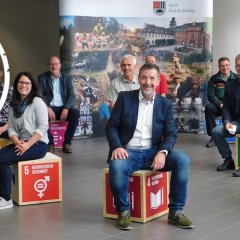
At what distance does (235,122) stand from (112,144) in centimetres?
247

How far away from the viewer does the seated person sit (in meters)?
4.69

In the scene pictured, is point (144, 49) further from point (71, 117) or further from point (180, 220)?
point (180, 220)

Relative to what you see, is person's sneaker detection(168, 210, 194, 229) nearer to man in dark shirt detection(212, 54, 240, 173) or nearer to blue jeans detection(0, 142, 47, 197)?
blue jeans detection(0, 142, 47, 197)

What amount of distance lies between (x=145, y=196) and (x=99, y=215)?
0.49 meters

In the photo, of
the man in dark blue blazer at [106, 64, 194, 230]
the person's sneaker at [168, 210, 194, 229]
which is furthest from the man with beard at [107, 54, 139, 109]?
the person's sneaker at [168, 210, 194, 229]

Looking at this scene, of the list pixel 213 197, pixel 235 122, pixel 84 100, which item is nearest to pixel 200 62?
pixel 84 100

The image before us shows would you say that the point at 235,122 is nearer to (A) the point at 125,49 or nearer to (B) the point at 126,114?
(B) the point at 126,114

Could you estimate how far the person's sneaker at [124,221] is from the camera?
404 cm

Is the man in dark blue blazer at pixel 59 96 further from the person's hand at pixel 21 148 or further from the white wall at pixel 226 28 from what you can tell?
the white wall at pixel 226 28

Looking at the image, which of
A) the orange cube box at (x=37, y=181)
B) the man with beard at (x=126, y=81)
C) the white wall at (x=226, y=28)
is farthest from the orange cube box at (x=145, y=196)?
the white wall at (x=226, y=28)

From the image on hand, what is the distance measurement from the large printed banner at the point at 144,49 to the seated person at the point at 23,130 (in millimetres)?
3518

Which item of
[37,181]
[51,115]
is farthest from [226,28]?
[37,181]

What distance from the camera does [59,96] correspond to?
25.8 feet

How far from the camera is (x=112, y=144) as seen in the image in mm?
4234
